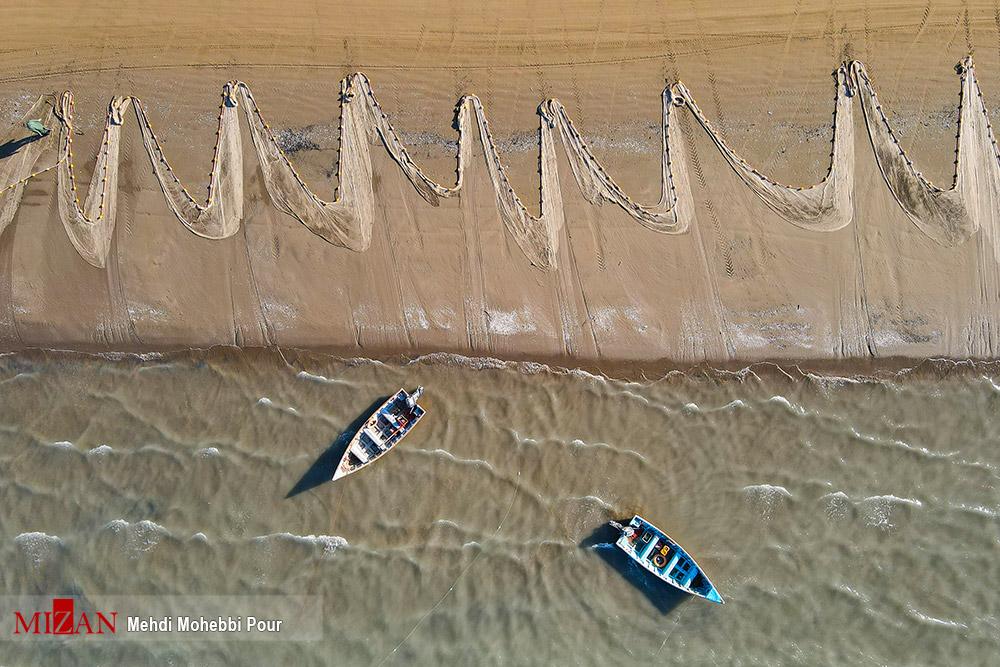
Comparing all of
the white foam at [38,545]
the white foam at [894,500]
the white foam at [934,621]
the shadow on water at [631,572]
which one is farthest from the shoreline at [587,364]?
the white foam at [934,621]

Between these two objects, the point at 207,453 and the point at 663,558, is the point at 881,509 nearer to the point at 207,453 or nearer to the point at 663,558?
the point at 663,558

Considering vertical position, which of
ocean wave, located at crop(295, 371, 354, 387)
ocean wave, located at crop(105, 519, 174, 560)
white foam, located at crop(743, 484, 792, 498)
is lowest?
ocean wave, located at crop(105, 519, 174, 560)

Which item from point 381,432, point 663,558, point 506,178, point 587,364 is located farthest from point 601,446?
point 506,178

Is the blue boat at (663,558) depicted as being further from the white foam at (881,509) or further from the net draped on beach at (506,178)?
the net draped on beach at (506,178)

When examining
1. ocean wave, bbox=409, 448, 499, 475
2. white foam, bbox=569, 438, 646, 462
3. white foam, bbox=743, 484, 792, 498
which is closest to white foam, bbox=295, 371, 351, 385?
ocean wave, bbox=409, 448, 499, 475

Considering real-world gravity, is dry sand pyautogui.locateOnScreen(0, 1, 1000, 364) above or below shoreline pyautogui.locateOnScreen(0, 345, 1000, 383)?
above

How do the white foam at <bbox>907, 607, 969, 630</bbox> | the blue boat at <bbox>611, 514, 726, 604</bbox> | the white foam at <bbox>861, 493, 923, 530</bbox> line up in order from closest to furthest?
the blue boat at <bbox>611, 514, 726, 604</bbox>
the white foam at <bbox>907, 607, 969, 630</bbox>
the white foam at <bbox>861, 493, 923, 530</bbox>

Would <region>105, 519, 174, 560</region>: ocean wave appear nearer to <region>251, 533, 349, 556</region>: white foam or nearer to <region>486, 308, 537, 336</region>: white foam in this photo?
<region>251, 533, 349, 556</region>: white foam
